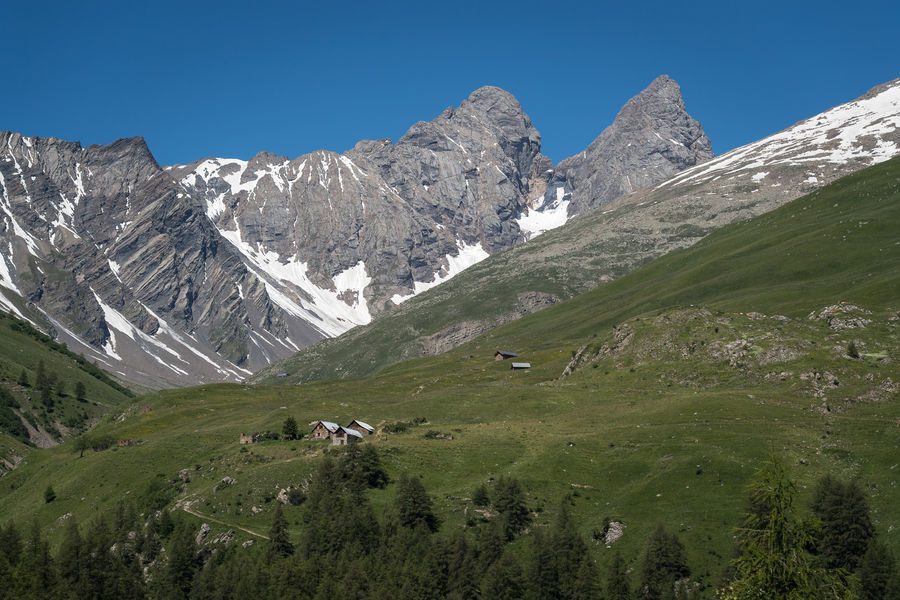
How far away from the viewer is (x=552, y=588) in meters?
81.4

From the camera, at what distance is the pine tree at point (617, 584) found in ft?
252

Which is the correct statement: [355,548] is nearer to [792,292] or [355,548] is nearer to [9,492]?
[9,492]

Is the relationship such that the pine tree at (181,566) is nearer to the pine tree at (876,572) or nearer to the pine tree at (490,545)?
the pine tree at (490,545)

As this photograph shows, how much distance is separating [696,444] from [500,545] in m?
26.5

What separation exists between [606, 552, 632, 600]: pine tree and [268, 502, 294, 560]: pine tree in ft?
109

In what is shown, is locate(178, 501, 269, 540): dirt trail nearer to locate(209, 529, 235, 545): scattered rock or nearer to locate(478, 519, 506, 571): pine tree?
locate(209, 529, 235, 545): scattered rock

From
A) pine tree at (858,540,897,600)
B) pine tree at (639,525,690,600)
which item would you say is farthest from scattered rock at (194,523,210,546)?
pine tree at (858,540,897,600)

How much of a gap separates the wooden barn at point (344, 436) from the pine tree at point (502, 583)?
3732 cm

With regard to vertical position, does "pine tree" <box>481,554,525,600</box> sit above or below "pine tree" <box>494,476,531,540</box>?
below

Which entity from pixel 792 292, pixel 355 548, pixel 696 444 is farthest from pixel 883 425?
pixel 792 292

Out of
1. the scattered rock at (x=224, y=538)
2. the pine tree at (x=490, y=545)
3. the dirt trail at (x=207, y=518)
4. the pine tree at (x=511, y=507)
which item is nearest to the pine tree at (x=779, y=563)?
the pine tree at (x=490, y=545)

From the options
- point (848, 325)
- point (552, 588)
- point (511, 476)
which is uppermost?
point (848, 325)

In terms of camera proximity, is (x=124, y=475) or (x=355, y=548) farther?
(x=124, y=475)

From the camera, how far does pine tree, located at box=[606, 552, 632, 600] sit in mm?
76938
